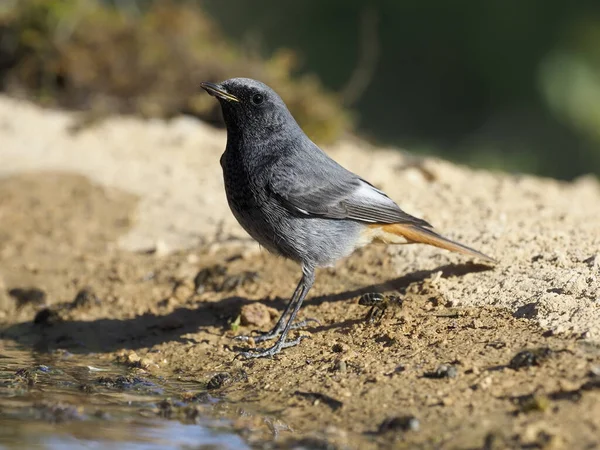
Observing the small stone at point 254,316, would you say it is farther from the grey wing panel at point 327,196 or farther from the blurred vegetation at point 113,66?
the blurred vegetation at point 113,66

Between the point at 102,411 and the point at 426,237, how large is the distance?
7.94 ft

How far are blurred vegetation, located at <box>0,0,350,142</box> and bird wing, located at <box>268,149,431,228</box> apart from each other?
178 inches

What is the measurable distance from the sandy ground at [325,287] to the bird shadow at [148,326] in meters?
0.02

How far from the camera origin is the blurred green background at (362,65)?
11.2m

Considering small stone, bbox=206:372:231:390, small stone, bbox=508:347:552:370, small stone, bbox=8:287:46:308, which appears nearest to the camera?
small stone, bbox=508:347:552:370

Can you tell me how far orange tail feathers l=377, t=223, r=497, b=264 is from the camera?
611 centimetres

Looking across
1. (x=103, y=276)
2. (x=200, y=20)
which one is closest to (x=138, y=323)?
(x=103, y=276)

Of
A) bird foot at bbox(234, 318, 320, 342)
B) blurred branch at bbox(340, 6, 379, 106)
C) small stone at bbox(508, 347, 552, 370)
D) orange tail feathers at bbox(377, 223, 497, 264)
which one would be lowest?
bird foot at bbox(234, 318, 320, 342)

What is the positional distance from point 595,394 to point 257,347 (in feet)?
7.79

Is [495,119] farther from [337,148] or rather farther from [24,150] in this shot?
[24,150]

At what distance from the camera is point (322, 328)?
6.12 metres

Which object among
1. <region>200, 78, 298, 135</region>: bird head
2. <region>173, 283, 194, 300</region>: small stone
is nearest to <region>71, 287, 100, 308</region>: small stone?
<region>173, 283, 194, 300</region>: small stone

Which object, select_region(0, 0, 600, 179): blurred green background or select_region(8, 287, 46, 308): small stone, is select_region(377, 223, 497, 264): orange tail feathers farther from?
select_region(0, 0, 600, 179): blurred green background

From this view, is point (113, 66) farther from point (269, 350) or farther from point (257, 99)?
point (269, 350)
